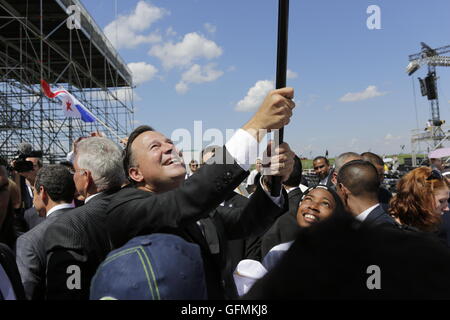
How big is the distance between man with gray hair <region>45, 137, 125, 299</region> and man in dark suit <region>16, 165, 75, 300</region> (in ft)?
0.73

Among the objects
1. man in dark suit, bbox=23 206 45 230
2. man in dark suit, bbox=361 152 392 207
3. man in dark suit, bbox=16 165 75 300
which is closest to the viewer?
man in dark suit, bbox=16 165 75 300

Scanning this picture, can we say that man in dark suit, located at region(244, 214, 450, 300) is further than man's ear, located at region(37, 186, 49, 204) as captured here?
No

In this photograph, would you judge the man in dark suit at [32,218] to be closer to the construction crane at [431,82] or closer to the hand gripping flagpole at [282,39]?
the hand gripping flagpole at [282,39]

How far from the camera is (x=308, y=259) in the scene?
46 cm

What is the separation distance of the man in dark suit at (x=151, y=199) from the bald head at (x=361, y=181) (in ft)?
4.25

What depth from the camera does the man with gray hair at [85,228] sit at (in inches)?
63.9

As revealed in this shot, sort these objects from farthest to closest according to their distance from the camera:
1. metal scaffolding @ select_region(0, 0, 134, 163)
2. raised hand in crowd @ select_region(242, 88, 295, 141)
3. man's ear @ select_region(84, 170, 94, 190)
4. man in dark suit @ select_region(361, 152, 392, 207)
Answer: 1. metal scaffolding @ select_region(0, 0, 134, 163)
2. man in dark suit @ select_region(361, 152, 392, 207)
3. man's ear @ select_region(84, 170, 94, 190)
4. raised hand in crowd @ select_region(242, 88, 295, 141)

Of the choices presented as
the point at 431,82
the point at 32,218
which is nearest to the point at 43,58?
the point at 32,218

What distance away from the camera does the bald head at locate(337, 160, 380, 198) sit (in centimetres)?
262

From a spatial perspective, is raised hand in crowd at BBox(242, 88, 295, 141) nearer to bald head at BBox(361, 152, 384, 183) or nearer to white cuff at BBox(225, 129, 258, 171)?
white cuff at BBox(225, 129, 258, 171)

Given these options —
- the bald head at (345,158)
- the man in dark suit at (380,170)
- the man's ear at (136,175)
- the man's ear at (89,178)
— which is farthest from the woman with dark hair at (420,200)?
the man's ear at (89,178)

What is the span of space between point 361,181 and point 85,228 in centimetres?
189

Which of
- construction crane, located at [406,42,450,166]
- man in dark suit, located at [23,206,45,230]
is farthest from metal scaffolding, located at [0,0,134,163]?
construction crane, located at [406,42,450,166]
